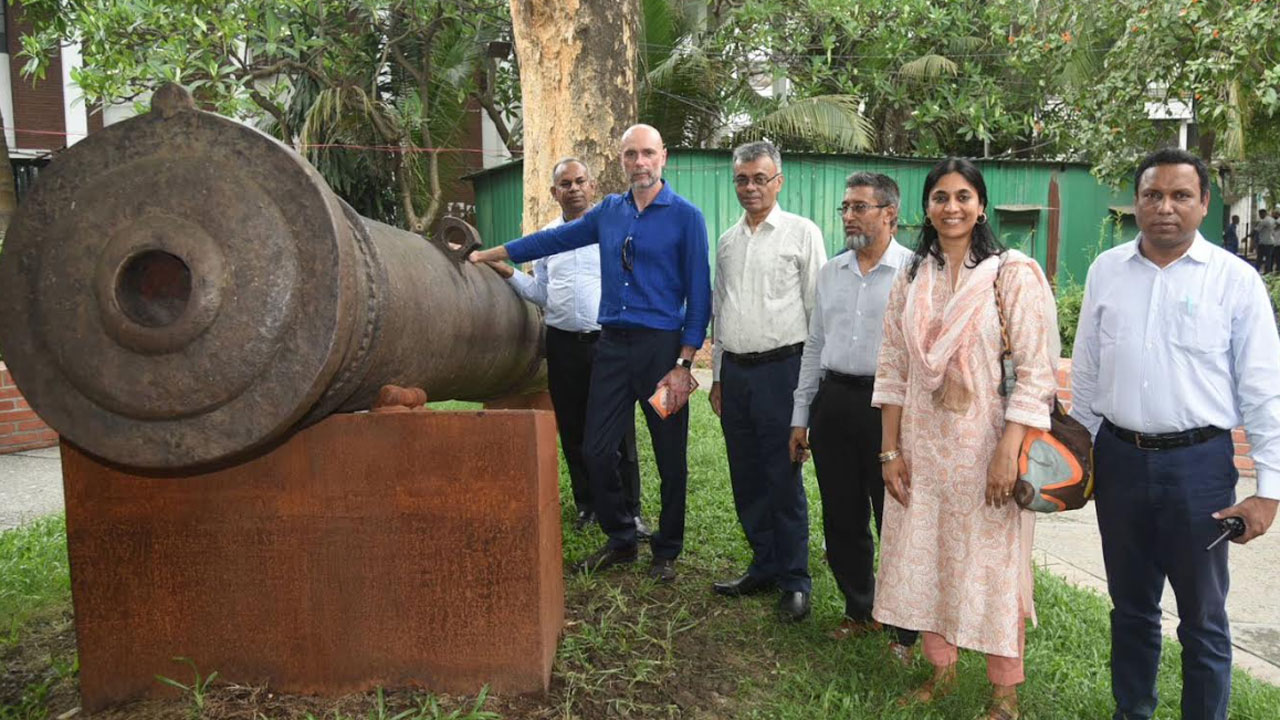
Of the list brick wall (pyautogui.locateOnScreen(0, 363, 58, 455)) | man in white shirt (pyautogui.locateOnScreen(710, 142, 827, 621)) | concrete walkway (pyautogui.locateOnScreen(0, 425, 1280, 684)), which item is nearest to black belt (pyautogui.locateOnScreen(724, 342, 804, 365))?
man in white shirt (pyautogui.locateOnScreen(710, 142, 827, 621))

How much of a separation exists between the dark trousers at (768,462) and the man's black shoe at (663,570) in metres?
0.39

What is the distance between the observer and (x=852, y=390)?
3543 millimetres

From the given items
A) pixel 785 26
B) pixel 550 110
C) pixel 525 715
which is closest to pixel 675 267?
pixel 525 715

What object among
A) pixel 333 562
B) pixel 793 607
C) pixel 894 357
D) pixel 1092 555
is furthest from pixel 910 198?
pixel 333 562

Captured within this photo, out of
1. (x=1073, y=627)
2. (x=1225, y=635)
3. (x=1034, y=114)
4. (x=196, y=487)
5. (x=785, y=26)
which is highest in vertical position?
(x=785, y=26)

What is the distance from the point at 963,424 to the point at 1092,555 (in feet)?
8.46

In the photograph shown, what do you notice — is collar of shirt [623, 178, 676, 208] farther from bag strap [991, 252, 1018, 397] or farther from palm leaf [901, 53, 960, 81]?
palm leaf [901, 53, 960, 81]

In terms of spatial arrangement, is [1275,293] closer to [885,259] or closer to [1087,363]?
[885,259]

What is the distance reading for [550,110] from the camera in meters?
6.53

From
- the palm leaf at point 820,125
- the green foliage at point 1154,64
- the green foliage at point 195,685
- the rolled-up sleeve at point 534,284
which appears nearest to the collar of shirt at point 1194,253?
the rolled-up sleeve at point 534,284

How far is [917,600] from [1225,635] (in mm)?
794

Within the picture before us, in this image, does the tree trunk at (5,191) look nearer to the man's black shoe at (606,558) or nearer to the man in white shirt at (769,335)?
the man's black shoe at (606,558)

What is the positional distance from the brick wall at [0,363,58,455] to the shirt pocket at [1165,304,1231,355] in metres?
6.69

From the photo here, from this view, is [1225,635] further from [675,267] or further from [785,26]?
[785,26]
